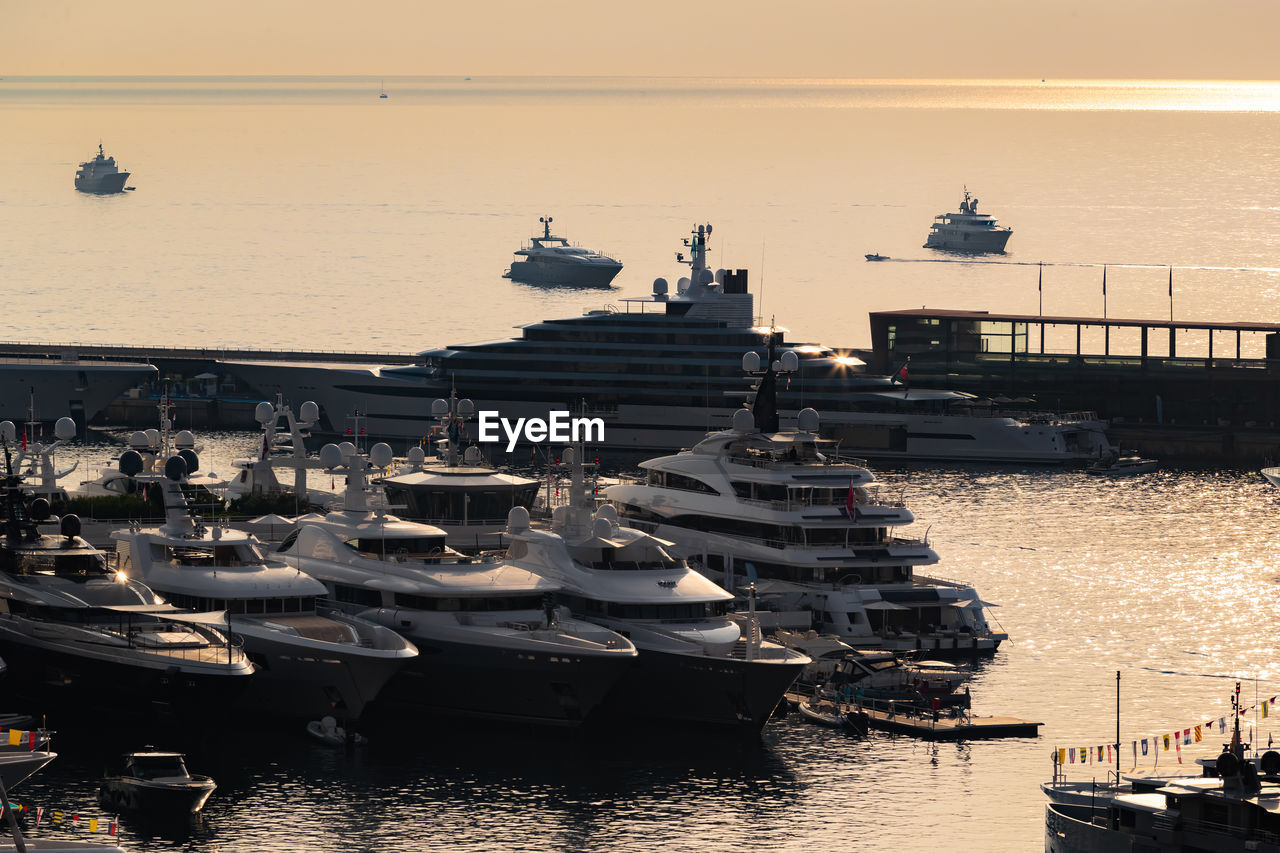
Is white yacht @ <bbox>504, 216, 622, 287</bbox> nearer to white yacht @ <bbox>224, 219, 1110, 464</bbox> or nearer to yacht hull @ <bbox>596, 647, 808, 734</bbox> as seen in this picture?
white yacht @ <bbox>224, 219, 1110, 464</bbox>

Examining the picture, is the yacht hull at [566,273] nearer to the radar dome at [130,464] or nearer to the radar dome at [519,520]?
the radar dome at [130,464]

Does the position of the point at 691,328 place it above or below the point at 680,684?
above

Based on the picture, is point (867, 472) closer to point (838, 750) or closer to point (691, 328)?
point (838, 750)

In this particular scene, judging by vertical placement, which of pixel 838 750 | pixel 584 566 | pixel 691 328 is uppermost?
pixel 691 328

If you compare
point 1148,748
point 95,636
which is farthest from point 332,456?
point 1148,748

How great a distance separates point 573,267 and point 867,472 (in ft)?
419

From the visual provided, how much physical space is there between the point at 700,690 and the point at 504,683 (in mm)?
4544

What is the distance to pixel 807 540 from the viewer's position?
6456 centimetres

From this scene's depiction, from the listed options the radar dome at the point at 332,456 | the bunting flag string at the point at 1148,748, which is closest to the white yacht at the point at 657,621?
the bunting flag string at the point at 1148,748

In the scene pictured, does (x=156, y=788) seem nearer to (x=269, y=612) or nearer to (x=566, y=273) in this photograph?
(x=269, y=612)

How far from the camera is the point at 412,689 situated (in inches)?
2149

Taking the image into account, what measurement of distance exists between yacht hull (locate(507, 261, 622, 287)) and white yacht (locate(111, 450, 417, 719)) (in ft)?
438

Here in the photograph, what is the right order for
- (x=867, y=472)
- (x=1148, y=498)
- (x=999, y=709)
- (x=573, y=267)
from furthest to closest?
(x=573, y=267) < (x=1148, y=498) < (x=867, y=472) < (x=999, y=709)


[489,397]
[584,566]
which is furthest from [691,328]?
[584,566]
